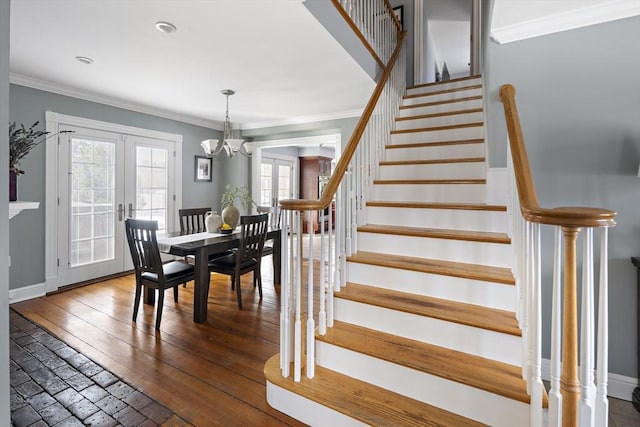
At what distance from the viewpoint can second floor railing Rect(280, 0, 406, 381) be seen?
175cm

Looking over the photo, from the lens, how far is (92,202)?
4.27 m

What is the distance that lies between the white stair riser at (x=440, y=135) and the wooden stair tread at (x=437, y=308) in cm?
188

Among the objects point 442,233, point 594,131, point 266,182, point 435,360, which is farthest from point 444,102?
point 266,182

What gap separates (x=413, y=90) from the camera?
13.9 ft

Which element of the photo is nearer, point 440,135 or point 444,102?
point 440,135

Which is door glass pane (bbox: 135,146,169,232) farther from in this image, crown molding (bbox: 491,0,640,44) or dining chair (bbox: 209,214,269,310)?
crown molding (bbox: 491,0,640,44)

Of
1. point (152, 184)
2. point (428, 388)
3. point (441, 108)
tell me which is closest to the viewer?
point (428, 388)

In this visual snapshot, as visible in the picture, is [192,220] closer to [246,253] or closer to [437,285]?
[246,253]

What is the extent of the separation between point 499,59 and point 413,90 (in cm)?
194

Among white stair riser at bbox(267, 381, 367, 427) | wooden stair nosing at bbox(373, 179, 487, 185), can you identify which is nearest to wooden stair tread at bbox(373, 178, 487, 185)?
wooden stair nosing at bbox(373, 179, 487, 185)

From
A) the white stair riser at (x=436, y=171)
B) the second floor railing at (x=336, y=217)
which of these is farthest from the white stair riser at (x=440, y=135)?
the white stair riser at (x=436, y=171)

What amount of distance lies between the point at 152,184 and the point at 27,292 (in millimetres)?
2031

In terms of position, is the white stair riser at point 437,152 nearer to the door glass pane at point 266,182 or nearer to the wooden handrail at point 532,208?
the wooden handrail at point 532,208

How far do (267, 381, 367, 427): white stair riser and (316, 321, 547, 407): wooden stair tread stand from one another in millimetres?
314
